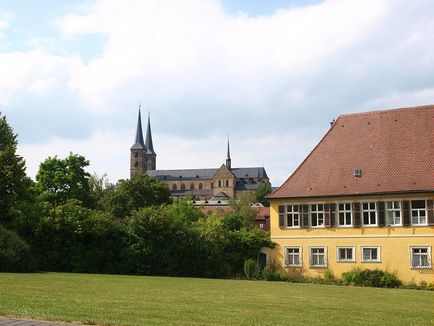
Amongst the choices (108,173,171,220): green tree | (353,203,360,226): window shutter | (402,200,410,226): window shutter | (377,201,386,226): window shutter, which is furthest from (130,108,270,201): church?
(402,200,410,226): window shutter

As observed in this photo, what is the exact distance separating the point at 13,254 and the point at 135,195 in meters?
42.6

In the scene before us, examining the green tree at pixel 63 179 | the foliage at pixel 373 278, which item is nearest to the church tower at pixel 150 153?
the green tree at pixel 63 179

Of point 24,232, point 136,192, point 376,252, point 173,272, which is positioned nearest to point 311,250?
point 376,252

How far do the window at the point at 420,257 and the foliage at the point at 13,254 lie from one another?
23.1 meters

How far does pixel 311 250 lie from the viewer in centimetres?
3950

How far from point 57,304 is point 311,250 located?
28845mm

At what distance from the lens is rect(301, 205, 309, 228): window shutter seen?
39844 millimetres

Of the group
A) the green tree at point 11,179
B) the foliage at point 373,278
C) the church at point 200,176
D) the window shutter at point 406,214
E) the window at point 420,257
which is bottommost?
the foliage at point 373,278

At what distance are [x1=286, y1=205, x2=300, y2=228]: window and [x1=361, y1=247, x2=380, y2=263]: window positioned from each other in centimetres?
491

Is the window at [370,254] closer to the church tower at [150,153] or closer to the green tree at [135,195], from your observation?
the green tree at [135,195]

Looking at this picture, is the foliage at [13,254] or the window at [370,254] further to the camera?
the window at [370,254]

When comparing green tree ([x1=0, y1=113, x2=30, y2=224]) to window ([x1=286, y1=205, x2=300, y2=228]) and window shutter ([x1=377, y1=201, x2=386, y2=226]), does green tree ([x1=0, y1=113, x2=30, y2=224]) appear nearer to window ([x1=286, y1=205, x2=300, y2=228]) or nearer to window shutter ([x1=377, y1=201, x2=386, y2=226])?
window ([x1=286, y1=205, x2=300, y2=228])

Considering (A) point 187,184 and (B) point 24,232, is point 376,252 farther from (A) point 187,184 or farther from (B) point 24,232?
(A) point 187,184

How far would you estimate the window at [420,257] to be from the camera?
1421 inches
